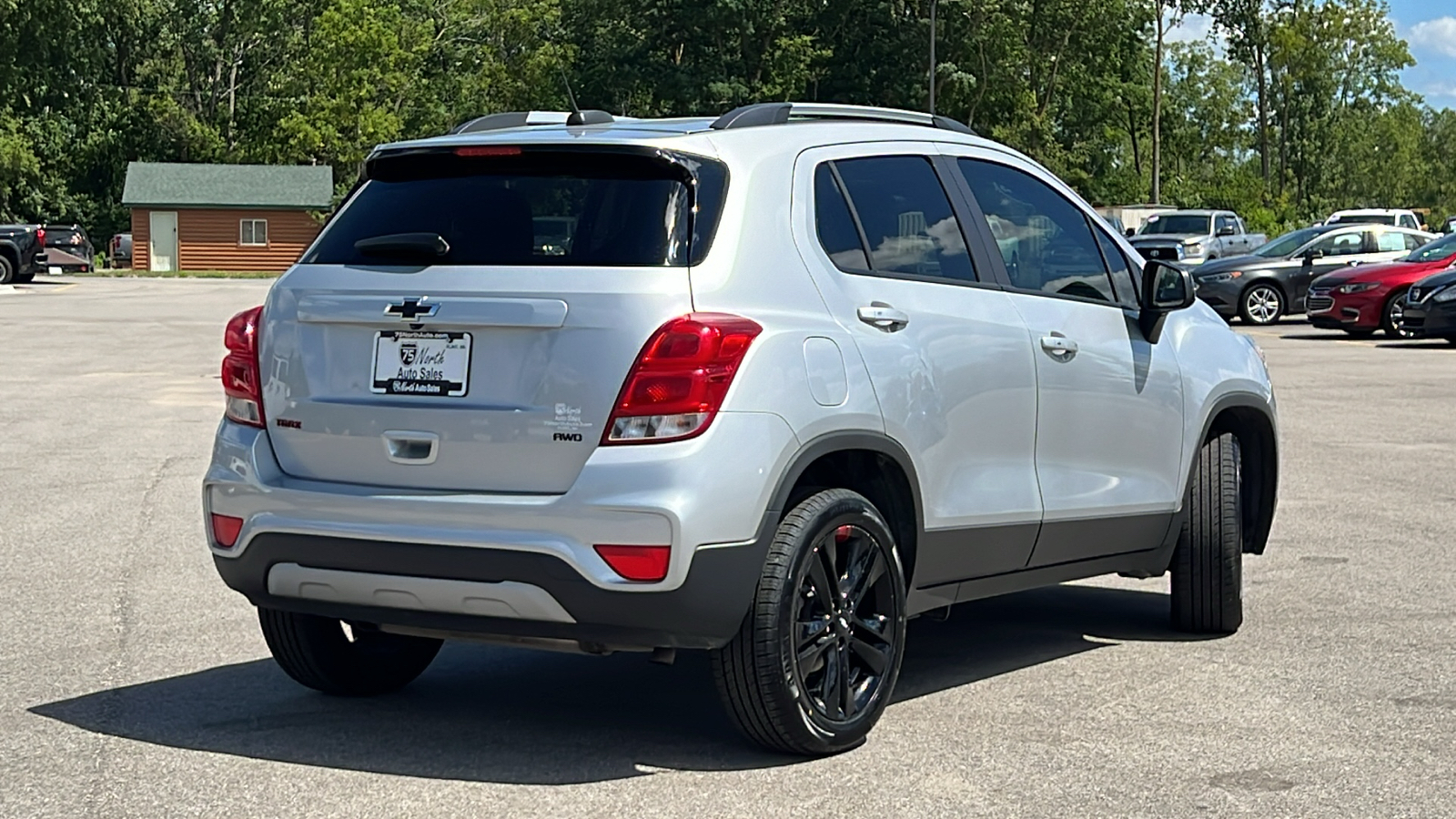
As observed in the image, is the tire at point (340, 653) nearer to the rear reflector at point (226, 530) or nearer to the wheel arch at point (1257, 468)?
the rear reflector at point (226, 530)

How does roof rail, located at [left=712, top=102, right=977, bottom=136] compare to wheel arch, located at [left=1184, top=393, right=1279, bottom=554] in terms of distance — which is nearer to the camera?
roof rail, located at [left=712, top=102, right=977, bottom=136]

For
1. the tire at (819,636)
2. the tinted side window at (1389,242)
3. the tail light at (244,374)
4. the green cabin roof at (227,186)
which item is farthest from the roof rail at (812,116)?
the green cabin roof at (227,186)

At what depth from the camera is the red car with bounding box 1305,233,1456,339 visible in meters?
29.3

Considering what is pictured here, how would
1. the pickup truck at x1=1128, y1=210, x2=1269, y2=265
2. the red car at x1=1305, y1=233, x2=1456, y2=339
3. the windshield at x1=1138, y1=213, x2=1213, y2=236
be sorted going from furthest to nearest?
the windshield at x1=1138, y1=213, x2=1213, y2=236 → the pickup truck at x1=1128, y1=210, x2=1269, y2=265 → the red car at x1=1305, y1=233, x2=1456, y2=339

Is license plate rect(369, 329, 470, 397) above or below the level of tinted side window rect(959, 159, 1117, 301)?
below

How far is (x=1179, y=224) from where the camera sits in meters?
46.7

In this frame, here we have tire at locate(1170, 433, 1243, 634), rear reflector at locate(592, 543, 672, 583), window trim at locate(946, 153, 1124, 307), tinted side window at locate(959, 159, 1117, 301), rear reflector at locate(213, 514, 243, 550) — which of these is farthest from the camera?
tire at locate(1170, 433, 1243, 634)

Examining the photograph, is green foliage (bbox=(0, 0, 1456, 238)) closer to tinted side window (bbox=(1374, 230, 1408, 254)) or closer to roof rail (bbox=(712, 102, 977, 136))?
tinted side window (bbox=(1374, 230, 1408, 254))

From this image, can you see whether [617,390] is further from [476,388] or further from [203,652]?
[203,652]

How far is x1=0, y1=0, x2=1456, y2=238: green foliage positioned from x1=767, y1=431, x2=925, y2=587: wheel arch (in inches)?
2630

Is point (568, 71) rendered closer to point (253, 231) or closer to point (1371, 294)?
point (253, 231)

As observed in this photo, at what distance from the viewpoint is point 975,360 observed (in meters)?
6.07

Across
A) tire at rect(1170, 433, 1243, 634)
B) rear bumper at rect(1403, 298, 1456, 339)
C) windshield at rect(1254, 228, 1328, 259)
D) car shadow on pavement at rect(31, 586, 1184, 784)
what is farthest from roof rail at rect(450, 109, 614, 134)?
windshield at rect(1254, 228, 1328, 259)

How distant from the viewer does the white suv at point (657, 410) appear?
5.07 meters
